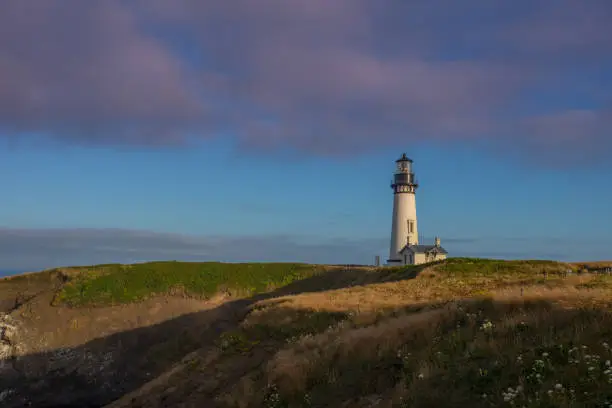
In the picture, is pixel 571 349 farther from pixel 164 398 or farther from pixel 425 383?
pixel 164 398

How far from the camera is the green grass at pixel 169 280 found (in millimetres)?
55094

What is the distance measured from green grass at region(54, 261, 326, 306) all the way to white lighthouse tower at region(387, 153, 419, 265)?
47.8 feet

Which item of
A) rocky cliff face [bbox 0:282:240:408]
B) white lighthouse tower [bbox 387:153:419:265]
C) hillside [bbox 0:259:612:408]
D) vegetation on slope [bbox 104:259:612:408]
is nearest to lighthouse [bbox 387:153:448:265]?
white lighthouse tower [bbox 387:153:419:265]

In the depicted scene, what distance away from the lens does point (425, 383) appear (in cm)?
1247

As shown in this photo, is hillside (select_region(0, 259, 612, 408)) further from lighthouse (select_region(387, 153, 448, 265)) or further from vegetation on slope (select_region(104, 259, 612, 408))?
lighthouse (select_region(387, 153, 448, 265))

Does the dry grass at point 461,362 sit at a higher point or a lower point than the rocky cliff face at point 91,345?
higher

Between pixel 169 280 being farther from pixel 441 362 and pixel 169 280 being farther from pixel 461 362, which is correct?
pixel 461 362

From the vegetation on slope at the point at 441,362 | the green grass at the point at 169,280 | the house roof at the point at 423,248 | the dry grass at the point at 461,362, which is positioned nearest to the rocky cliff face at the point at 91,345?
the green grass at the point at 169,280

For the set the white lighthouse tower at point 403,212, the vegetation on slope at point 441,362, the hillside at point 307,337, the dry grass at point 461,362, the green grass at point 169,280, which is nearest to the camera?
the dry grass at point 461,362

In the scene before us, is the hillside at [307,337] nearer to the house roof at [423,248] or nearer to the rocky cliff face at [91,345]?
the rocky cliff face at [91,345]

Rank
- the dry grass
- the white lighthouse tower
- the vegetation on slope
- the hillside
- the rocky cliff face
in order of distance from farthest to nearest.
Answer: the white lighthouse tower
the rocky cliff face
the hillside
the vegetation on slope
the dry grass

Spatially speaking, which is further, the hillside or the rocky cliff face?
the rocky cliff face

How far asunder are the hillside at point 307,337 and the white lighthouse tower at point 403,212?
43.1 ft

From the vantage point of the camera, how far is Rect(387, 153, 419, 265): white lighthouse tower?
70.6 metres
